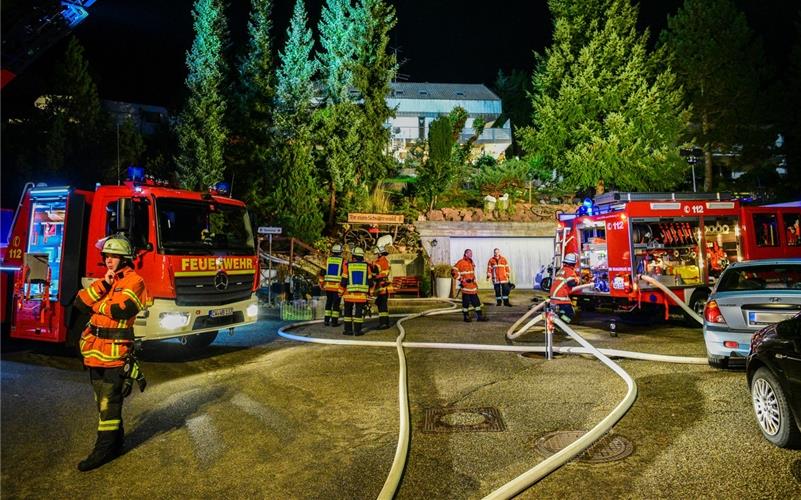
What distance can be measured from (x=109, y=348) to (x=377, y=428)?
235cm

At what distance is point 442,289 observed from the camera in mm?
18297

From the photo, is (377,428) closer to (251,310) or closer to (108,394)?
(108,394)

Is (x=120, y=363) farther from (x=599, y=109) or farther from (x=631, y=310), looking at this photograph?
(x=599, y=109)

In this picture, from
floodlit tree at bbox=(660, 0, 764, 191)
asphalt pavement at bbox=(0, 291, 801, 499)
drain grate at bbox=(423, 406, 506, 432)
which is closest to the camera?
asphalt pavement at bbox=(0, 291, 801, 499)

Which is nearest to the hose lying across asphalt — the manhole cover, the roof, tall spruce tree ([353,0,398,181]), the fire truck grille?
the manhole cover

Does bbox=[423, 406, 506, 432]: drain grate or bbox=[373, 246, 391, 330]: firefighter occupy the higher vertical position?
bbox=[373, 246, 391, 330]: firefighter

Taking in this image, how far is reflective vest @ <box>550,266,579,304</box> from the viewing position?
8.95 meters

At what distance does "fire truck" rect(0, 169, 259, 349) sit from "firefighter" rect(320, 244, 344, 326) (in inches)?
91.8

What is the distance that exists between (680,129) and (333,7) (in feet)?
54.5

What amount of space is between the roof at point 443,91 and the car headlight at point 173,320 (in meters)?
40.4

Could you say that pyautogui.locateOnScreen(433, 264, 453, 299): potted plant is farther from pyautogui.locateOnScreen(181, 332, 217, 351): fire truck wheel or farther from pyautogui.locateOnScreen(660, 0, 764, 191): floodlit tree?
pyautogui.locateOnScreen(660, 0, 764, 191): floodlit tree

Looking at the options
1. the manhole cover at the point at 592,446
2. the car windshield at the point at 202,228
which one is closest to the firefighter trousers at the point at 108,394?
the car windshield at the point at 202,228

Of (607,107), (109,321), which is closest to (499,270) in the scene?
(607,107)

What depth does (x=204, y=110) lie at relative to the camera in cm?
Result: 2142
